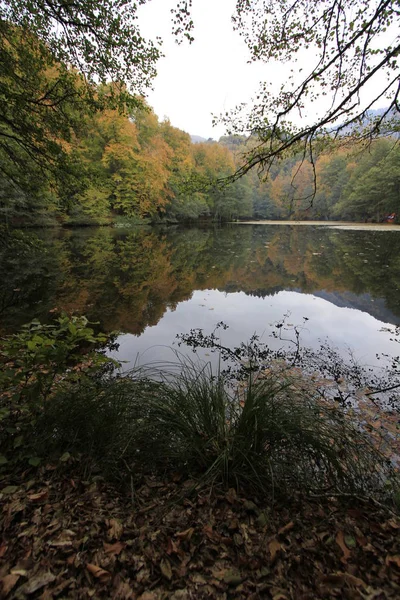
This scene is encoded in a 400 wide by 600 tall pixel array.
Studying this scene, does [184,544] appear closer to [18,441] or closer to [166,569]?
[166,569]

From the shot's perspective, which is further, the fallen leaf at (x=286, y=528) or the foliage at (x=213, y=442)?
the foliage at (x=213, y=442)

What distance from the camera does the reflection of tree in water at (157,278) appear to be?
23.0ft

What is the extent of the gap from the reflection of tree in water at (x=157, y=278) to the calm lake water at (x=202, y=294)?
32 mm

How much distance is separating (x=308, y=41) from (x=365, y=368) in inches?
222

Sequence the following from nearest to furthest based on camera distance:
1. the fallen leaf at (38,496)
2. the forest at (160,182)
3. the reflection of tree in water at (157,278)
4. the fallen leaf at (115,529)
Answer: the fallen leaf at (115,529) < the fallen leaf at (38,496) < the reflection of tree in water at (157,278) < the forest at (160,182)

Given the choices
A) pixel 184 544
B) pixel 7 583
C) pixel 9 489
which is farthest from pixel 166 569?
pixel 9 489

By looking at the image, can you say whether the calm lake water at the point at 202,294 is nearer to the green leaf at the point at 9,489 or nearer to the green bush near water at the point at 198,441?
the green bush near water at the point at 198,441

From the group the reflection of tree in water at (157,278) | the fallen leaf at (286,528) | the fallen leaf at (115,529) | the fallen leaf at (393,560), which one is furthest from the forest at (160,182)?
the fallen leaf at (393,560)

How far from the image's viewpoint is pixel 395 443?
2904 millimetres

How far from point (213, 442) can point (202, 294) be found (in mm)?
6823

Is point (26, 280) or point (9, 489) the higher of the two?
point (9, 489)

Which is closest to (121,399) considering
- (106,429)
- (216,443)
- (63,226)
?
(106,429)

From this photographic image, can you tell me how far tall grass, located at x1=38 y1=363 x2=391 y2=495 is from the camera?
6.88 ft

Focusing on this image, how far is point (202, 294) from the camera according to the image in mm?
8859
